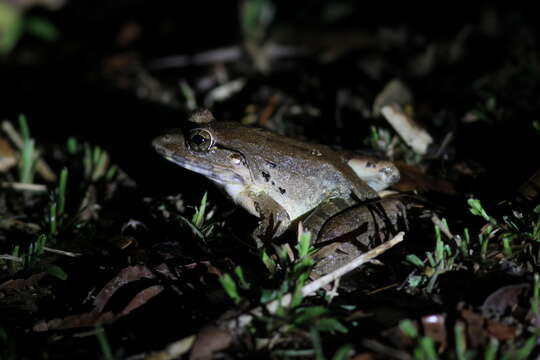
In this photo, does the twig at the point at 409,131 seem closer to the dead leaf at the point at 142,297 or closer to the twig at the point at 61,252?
the dead leaf at the point at 142,297

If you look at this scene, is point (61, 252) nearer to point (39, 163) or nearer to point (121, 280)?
point (121, 280)

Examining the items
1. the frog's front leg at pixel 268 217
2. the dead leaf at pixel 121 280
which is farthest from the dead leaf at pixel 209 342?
the frog's front leg at pixel 268 217

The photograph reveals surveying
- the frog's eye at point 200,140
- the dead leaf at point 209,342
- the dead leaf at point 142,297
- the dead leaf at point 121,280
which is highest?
the frog's eye at point 200,140

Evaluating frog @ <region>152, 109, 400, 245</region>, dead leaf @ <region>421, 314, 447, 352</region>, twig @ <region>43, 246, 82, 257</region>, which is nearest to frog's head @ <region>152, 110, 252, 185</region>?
frog @ <region>152, 109, 400, 245</region>

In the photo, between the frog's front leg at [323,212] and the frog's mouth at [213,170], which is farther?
the frog's mouth at [213,170]

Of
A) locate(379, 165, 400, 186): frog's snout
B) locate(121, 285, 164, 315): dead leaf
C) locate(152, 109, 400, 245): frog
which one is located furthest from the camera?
locate(379, 165, 400, 186): frog's snout

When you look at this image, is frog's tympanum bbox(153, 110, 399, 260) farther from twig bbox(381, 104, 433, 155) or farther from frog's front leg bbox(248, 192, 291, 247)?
twig bbox(381, 104, 433, 155)

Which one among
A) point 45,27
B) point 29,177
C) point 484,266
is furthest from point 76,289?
point 45,27

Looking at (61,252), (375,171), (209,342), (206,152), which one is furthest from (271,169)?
(61,252)

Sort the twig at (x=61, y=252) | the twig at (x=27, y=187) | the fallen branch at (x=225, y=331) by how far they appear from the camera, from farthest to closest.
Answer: the twig at (x=27, y=187) → the twig at (x=61, y=252) → the fallen branch at (x=225, y=331)
